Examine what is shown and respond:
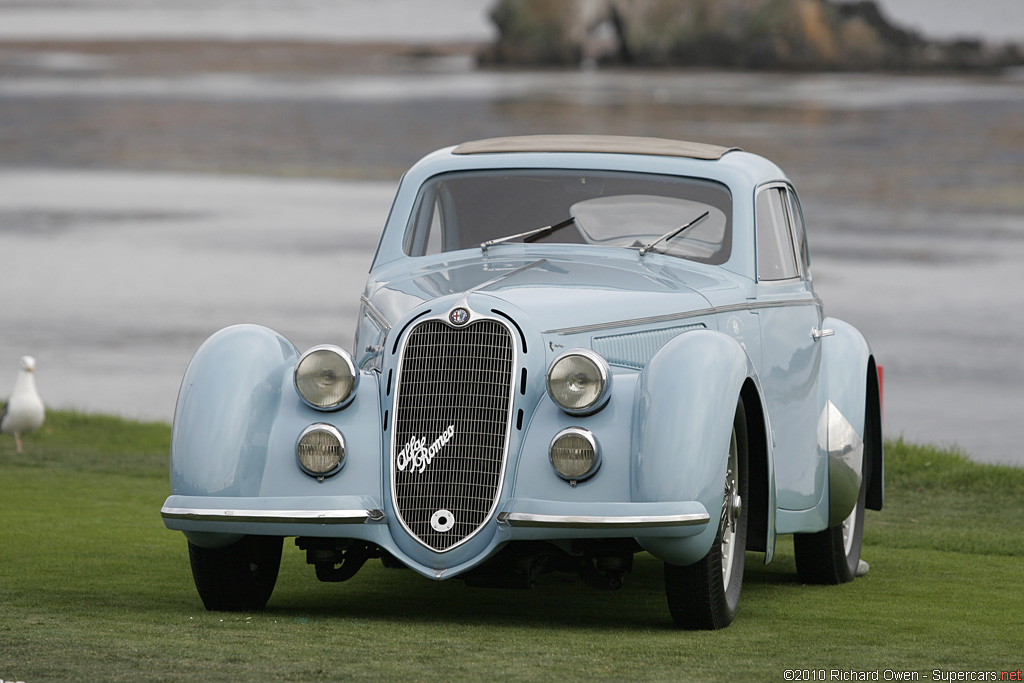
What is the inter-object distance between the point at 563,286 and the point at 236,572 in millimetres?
1804

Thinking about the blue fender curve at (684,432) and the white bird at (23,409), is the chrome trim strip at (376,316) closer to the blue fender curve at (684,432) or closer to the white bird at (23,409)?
the blue fender curve at (684,432)

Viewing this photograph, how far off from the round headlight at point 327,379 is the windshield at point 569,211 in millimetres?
1488

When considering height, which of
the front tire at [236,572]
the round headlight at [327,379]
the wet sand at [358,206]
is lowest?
the wet sand at [358,206]

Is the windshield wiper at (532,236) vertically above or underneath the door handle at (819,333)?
above

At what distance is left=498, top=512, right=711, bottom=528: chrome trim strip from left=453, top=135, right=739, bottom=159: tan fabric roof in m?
2.53

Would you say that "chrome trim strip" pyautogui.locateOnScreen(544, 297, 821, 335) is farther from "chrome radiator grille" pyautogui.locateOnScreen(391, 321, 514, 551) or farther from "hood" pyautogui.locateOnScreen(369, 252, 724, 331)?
"chrome radiator grille" pyautogui.locateOnScreen(391, 321, 514, 551)

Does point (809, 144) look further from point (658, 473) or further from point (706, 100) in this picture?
point (658, 473)

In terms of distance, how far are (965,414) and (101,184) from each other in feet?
98.6

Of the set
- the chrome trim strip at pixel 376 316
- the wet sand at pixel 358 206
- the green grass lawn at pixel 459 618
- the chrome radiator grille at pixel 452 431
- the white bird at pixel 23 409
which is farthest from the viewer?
the wet sand at pixel 358 206

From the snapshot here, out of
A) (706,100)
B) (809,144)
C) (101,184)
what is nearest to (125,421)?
(101,184)

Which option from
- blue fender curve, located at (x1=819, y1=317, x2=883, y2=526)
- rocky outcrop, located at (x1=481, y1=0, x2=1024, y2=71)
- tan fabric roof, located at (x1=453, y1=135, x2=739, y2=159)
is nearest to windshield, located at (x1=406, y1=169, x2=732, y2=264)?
tan fabric roof, located at (x1=453, y1=135, x2=739, y2=159)

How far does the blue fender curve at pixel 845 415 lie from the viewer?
815 cm

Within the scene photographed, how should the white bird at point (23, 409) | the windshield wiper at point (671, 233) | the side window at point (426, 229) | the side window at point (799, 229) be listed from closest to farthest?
the windshield wiper at point (671, 233) → the side window at point (426, 229) → the side window at point (799, 229) → the white bird at point (23, 409)

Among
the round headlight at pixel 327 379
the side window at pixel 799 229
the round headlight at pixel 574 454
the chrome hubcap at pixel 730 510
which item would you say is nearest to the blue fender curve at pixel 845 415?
the side window at pixel 799 229
